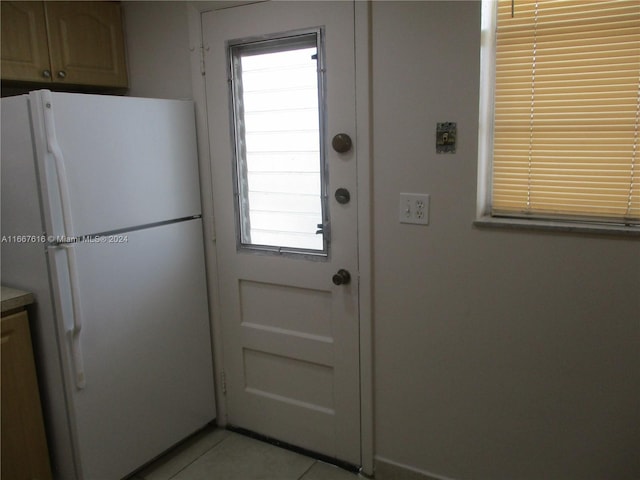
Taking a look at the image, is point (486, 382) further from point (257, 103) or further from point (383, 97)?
point (257, 103)

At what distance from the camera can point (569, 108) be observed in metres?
1.62

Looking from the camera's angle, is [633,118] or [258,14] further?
[258,14]

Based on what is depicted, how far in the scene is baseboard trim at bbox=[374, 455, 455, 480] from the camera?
2.04 meters

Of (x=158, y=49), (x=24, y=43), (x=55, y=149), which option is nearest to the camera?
(x=55, y=149)

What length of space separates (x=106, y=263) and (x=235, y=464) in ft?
3.64

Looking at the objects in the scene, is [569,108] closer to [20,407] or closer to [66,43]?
[66,43]

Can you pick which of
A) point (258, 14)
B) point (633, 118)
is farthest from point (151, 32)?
point (633, 118)

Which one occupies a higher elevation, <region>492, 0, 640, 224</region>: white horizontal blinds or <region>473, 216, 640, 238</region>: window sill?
<region>492, 0, 640, 224</region>: white horizontal blinds

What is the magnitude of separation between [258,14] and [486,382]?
5.66ft

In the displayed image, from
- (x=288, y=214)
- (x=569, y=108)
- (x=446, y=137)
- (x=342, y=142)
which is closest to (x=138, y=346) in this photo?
(x=288, y=214)

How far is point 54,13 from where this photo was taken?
2.15m

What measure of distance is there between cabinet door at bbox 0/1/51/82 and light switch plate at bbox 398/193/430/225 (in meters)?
1.65

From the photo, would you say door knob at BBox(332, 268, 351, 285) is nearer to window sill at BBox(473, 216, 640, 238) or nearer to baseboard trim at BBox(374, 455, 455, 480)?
window sill at BBox(473, 216, 640, 238)

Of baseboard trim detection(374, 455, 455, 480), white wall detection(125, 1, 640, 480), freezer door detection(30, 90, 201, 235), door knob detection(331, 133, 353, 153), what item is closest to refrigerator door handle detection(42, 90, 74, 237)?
freezer door detection(30, 90, 201, 235)
